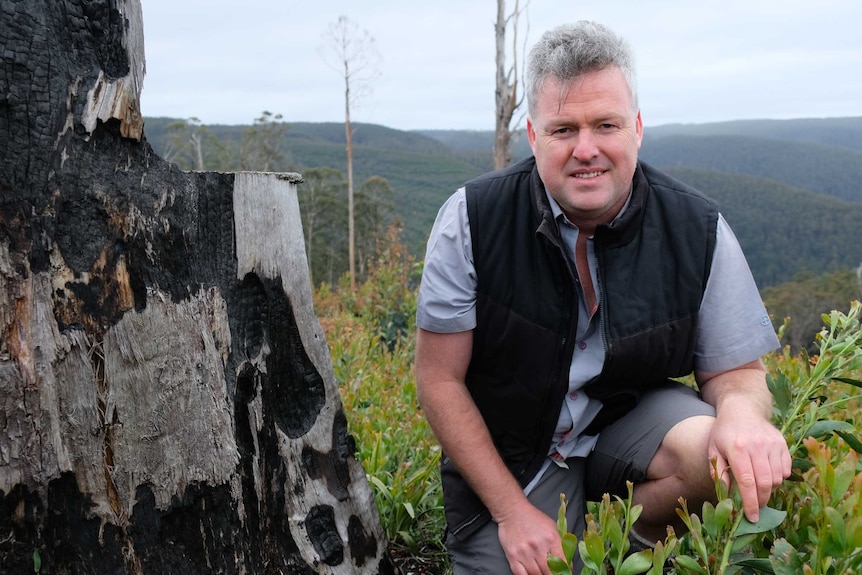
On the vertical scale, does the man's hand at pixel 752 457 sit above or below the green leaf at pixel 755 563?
above

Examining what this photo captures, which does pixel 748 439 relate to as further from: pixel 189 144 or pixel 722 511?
pixel 189 144

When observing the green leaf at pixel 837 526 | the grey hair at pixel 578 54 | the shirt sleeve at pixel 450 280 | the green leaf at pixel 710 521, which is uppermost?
the grey hair at pixel 578 54

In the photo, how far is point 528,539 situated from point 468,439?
11.4 inches

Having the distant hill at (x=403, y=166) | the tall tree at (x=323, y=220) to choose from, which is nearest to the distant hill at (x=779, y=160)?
the distant hill at (x=403, y=166)

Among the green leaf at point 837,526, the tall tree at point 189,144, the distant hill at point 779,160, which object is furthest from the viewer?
the distant hill at point 779,160

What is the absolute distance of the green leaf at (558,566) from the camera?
1.18m

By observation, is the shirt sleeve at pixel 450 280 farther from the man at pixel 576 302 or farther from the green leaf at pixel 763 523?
the green leaf at pixel 763 523

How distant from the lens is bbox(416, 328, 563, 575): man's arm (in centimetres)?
190

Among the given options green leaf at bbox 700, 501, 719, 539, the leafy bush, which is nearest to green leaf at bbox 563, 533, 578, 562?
green leaf at bbox 700, 501, 719, 539

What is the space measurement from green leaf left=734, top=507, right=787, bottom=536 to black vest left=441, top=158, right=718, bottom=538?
694 millimetres

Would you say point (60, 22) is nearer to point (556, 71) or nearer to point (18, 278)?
point (18, 278)

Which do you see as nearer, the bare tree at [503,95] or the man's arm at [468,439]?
the man's arm at [468,439]

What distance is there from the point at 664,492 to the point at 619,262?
615 mm

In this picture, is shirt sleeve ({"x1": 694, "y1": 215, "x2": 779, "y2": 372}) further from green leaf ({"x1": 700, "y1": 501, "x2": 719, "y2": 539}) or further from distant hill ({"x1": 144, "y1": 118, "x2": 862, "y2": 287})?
distant hill ({"x1": 144, "y1": 118, "x2": 862, "y2": 287})
